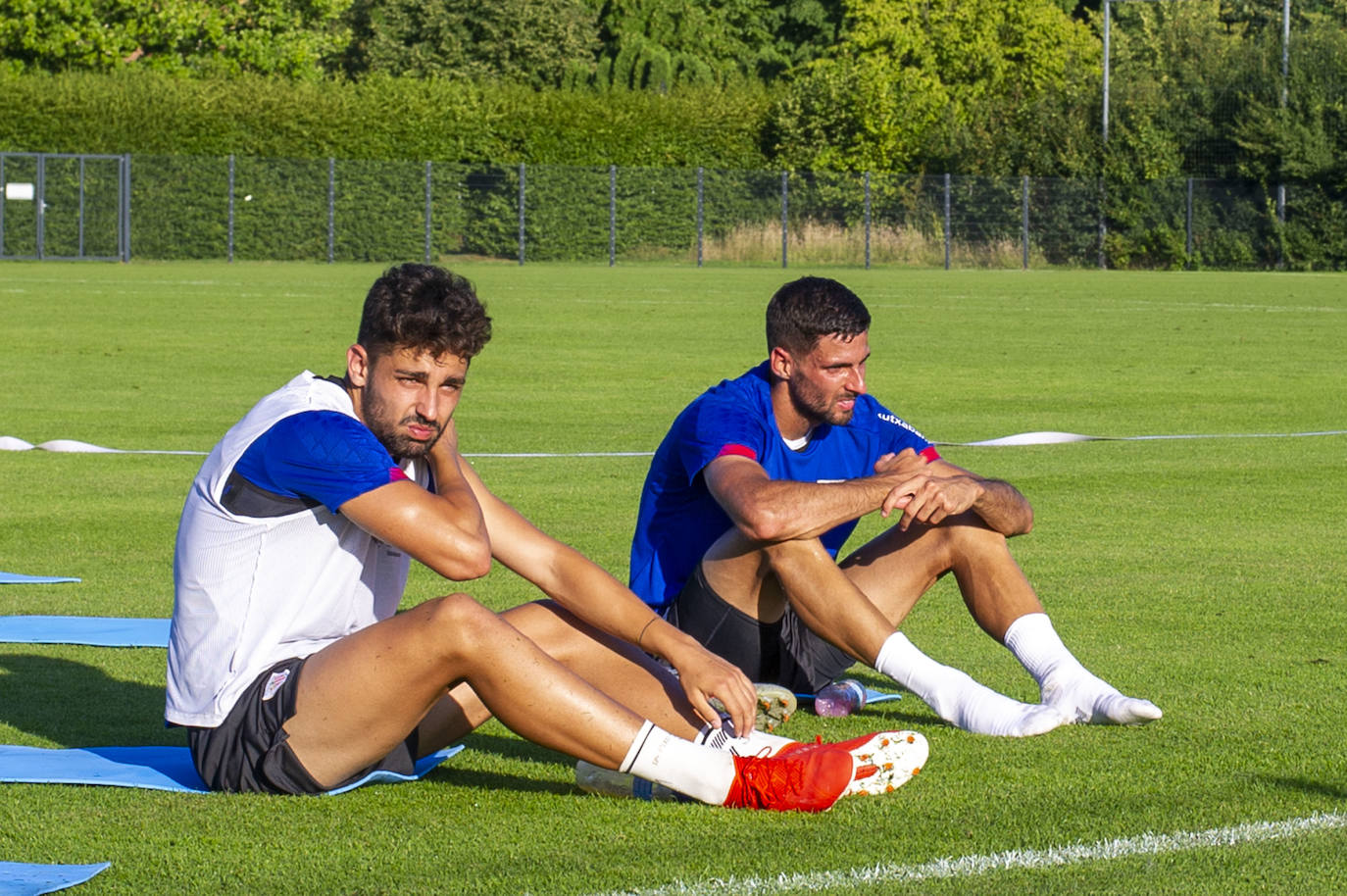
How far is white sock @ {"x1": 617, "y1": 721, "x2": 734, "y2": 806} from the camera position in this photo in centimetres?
455

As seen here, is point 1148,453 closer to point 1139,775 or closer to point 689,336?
point 1139,775

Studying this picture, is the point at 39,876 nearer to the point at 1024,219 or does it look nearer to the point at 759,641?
the point at 759,641

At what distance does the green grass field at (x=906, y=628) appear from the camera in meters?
4.18

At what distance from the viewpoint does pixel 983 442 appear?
42.2ft

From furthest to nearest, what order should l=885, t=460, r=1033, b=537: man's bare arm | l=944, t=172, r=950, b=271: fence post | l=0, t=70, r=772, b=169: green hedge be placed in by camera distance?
l=944, t=172, r=950, b=271: fence post, l=0, t=70, r=772, b=169: green hedge, l=885, t=460, r=1033, b=537: man's bare arm

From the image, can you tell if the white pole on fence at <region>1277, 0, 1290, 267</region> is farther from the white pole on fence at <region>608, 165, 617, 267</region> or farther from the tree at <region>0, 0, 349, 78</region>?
the tree at <region>0, 0, 349, 78</region>

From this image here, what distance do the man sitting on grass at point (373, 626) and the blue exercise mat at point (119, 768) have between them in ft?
0.49


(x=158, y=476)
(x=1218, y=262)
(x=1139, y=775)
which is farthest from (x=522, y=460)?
(x=1218, y=262)

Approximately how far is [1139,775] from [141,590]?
4.46m

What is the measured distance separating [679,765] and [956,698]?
1.14 meters

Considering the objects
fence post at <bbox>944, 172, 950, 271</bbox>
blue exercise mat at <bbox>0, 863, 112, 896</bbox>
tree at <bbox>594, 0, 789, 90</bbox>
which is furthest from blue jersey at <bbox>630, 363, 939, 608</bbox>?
tree at <bbox>594, 0, 789, 90</bbox>

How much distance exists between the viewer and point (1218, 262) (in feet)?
155

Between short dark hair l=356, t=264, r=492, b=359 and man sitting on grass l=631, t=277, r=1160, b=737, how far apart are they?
3.57ft

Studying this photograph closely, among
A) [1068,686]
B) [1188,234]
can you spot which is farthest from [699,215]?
[1068,686]
